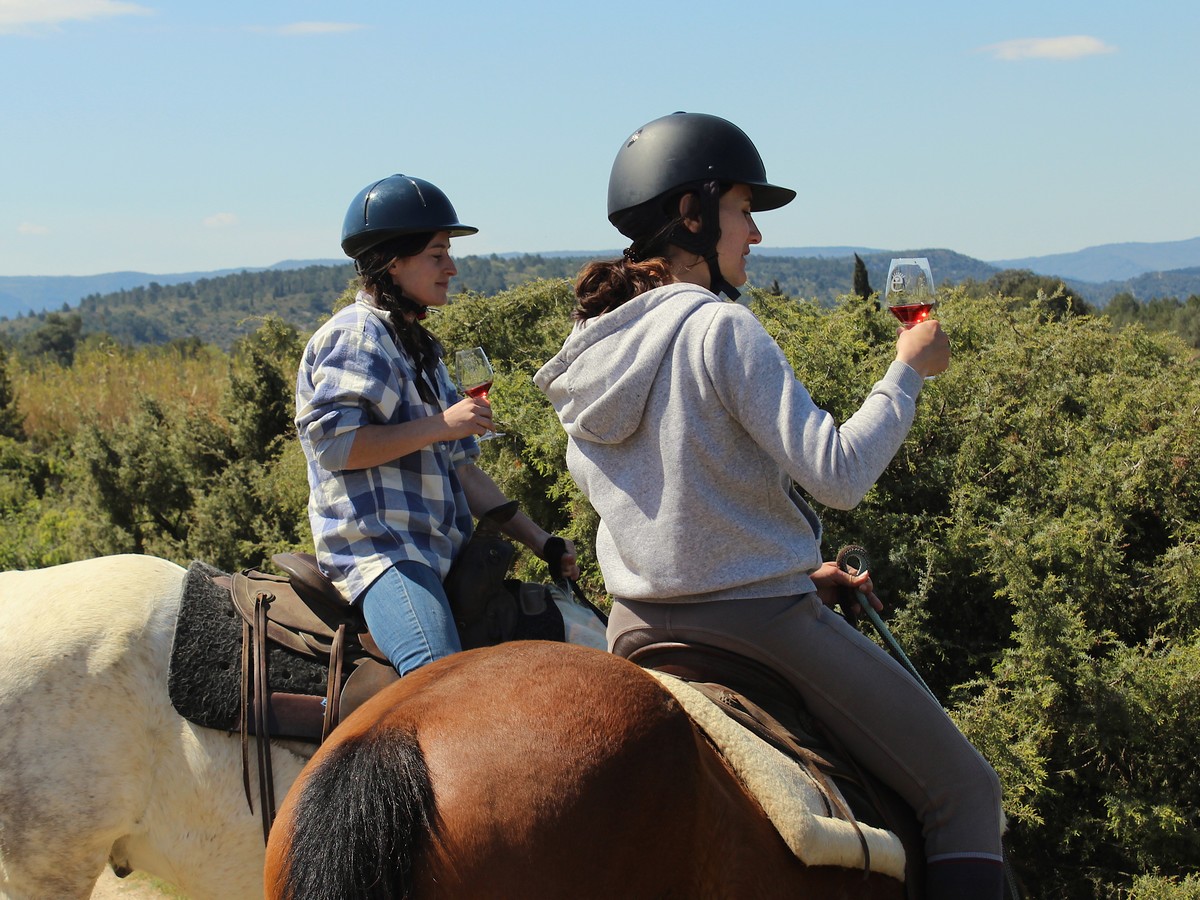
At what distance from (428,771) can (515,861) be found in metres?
0.22

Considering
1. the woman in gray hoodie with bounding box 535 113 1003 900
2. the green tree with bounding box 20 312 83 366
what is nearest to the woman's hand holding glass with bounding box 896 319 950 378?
the woman in gray hoodie with bounding box 535 113 1003 900

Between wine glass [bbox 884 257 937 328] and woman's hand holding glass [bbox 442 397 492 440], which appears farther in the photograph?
woman's hand holding glass [bbox 442 397 492 440]

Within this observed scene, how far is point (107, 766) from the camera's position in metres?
3.25

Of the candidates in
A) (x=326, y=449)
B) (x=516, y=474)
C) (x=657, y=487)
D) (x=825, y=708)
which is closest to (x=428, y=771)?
(x=657, y=487)

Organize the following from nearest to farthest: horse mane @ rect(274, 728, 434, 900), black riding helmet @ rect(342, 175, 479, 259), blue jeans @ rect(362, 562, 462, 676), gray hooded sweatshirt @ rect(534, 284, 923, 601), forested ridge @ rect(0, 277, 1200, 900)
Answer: horse mane @ rect(274, 728, 434, 900)
gray hooded sweatshirt @ rect(534, 284, 923, 601)
blue jeans @ rect(362, 562, 462, 676)
black riding helmet @ rect(342, 175, 479, 259)
forested ridge @ rect(0, 277, 1200, 900)

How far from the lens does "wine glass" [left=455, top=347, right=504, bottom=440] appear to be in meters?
3.43

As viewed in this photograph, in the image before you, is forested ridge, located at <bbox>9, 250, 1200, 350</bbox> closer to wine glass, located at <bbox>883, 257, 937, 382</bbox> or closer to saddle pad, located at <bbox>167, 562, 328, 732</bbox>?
saddle pad, located at <bbox>167, 562, 328, 732</bbox>

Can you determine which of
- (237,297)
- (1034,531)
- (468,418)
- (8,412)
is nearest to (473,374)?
(468,418)

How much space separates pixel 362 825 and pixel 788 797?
2.96 ft

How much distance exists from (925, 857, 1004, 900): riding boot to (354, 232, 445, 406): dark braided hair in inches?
90.0

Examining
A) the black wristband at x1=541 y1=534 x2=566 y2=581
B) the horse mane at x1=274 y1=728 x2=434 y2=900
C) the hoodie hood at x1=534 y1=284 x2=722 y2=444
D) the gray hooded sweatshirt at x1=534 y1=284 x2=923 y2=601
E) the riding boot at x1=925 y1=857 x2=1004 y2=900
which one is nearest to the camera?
the horse mane at x1=274 y1=728 x2=434 y2=900

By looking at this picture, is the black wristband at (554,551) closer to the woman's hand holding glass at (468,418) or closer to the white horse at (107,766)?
the woman's hand holding glass at (468,418)

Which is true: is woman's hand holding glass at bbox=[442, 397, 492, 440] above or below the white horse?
above

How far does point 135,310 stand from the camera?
127 metres
